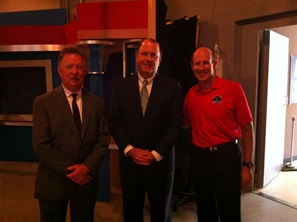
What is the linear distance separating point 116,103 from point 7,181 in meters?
2.71

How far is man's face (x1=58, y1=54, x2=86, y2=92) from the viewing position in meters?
1.60

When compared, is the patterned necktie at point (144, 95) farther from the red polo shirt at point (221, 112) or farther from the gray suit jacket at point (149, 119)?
the red polo shirt at point (221, 112)

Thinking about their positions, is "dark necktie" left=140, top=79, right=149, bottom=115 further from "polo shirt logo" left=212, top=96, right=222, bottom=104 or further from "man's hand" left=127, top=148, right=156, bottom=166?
"polo shirt logo" left=212, top=96, right=222, bottom=104

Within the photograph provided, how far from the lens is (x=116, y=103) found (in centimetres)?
182

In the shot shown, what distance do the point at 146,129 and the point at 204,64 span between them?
52 centimetres

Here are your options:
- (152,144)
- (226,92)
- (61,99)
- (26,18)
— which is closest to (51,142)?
(61,99)

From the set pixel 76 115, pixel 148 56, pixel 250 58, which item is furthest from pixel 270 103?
pixel 76 115

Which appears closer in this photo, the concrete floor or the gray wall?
the concrete floor

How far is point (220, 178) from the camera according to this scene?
1.79 meters

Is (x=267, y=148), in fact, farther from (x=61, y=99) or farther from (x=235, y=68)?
(x=61, y=99)

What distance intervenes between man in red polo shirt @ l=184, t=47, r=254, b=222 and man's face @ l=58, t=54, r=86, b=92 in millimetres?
678

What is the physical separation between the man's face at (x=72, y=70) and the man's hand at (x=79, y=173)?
1.43 feet

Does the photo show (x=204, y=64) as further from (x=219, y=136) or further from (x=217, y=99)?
(x=219, y=136)

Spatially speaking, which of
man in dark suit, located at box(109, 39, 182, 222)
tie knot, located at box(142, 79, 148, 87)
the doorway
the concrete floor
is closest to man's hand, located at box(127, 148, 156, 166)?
man in dark suit, located at box(109, 39, 182, 222)
